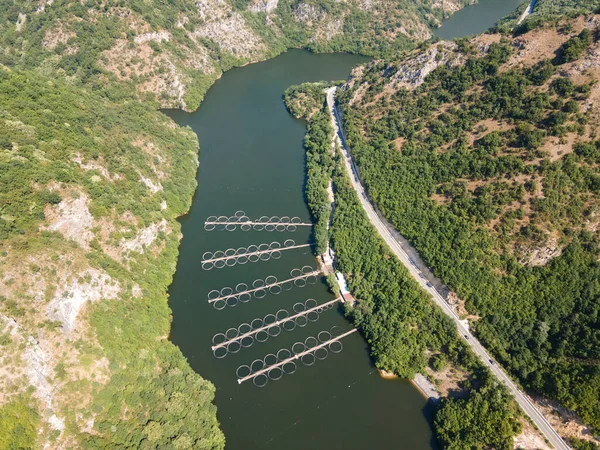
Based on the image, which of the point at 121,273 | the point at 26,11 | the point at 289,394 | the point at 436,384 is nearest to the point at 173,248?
the point at 121,273

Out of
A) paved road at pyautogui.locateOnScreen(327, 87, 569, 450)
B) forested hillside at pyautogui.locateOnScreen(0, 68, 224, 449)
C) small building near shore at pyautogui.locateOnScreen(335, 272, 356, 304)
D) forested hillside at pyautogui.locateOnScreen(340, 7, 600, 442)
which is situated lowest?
forested hillside at pyautogui.locateOnScreen(0, 68, 224, 449)

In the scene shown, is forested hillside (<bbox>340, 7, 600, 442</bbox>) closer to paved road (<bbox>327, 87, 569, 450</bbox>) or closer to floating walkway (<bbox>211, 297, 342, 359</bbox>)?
paved road (<bbox>327, 87, 569, 450</bbox>)

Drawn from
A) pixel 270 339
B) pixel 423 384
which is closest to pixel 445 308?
pixel 423 384

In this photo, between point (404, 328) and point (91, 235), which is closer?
point (404, 328)

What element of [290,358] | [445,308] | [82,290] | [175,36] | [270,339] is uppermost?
[445,308]

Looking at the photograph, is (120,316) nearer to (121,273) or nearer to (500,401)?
(121,273)

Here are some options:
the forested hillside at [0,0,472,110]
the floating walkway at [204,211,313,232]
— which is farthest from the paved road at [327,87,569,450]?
the forested hillside at [0,0,472,110]

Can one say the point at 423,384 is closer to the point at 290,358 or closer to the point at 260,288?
the point at 290,358
